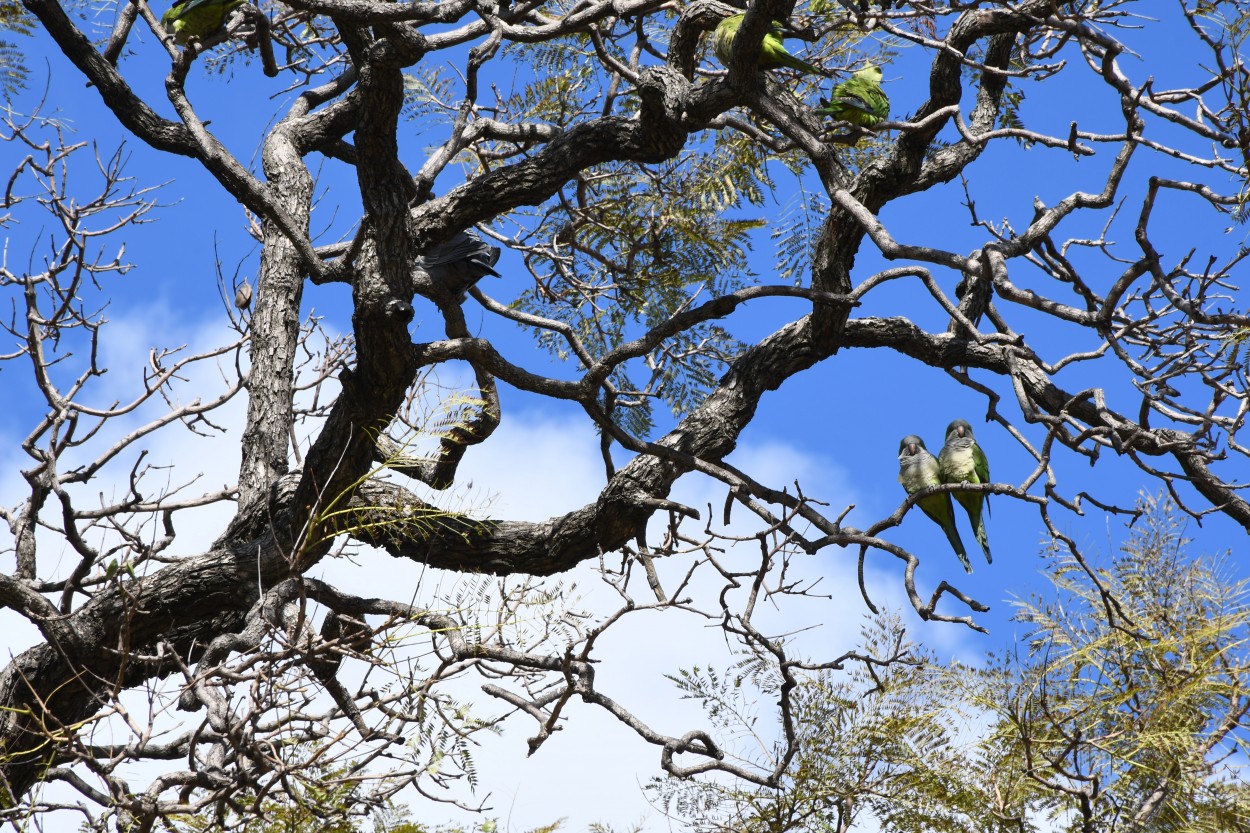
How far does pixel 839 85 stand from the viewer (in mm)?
3799

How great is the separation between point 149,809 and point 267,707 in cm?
32

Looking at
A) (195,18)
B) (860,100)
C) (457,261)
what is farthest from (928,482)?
(195,18)

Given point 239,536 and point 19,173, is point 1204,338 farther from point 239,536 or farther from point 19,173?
point 19,173

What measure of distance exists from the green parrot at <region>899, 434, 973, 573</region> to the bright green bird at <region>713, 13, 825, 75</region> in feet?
4.39

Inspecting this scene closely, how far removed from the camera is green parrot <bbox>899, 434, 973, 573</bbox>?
12.7 feet

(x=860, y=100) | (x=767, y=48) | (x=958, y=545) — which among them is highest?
(x=860, y=100)

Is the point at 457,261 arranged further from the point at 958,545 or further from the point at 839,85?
the point at 958,545

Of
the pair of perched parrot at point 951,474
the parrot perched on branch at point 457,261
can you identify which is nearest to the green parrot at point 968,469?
the pair of perched parrot at point 951,474

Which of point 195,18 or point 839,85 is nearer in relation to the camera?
point 839,85

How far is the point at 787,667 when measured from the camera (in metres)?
3.29

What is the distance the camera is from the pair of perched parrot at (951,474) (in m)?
3.89

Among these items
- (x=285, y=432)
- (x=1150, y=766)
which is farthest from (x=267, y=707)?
(x=1150, y=766)

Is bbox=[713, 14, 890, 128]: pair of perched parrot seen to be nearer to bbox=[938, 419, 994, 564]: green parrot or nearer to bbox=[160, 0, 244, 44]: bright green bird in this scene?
bbox=[938, 419, 994, 564]: green parrot

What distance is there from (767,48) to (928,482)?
1.55 metres
